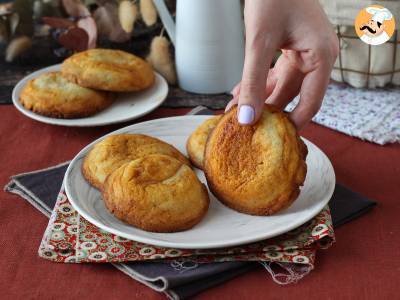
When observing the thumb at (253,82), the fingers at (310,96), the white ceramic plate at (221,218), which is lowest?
the white ceramic plate at (221,218)

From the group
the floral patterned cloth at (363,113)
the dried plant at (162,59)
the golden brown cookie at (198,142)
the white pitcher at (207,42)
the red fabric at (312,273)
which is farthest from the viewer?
the dried plant at (162,59)

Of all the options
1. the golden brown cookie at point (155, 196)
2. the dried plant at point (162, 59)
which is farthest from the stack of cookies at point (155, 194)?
the dried plant at point (162, 59)

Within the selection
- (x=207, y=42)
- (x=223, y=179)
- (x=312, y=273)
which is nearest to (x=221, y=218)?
(x=223, y=179)

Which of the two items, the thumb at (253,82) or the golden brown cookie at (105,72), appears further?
the golden brown cookie at (105,72)

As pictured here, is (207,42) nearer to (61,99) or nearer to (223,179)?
(61,99)

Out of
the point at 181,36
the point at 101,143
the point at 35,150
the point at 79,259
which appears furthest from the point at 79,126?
the point at 79,259

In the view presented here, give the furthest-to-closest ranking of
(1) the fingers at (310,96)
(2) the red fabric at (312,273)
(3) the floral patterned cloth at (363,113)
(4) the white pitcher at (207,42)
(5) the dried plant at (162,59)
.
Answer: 1. (5) the dried plant at (162,59)
2. (4) the white pitcher at (207,42)
3. (3) the floral patterned cloth at (363,113)
4. (1) the fingers at (310,96)
5. (2) the red fabric at (312,273)

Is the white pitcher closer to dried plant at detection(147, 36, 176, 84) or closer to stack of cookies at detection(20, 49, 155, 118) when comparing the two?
dried plant at detection(147, 36, 176, 84)

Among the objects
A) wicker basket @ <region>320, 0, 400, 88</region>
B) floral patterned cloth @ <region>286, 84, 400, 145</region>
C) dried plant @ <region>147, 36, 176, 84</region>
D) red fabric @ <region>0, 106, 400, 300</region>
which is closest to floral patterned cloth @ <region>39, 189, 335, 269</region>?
red fabric @ <region>0, 106, 400, 300</region>

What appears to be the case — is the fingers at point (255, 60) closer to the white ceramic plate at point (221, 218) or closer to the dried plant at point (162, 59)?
the white ceramic plate at point (221, 218)
